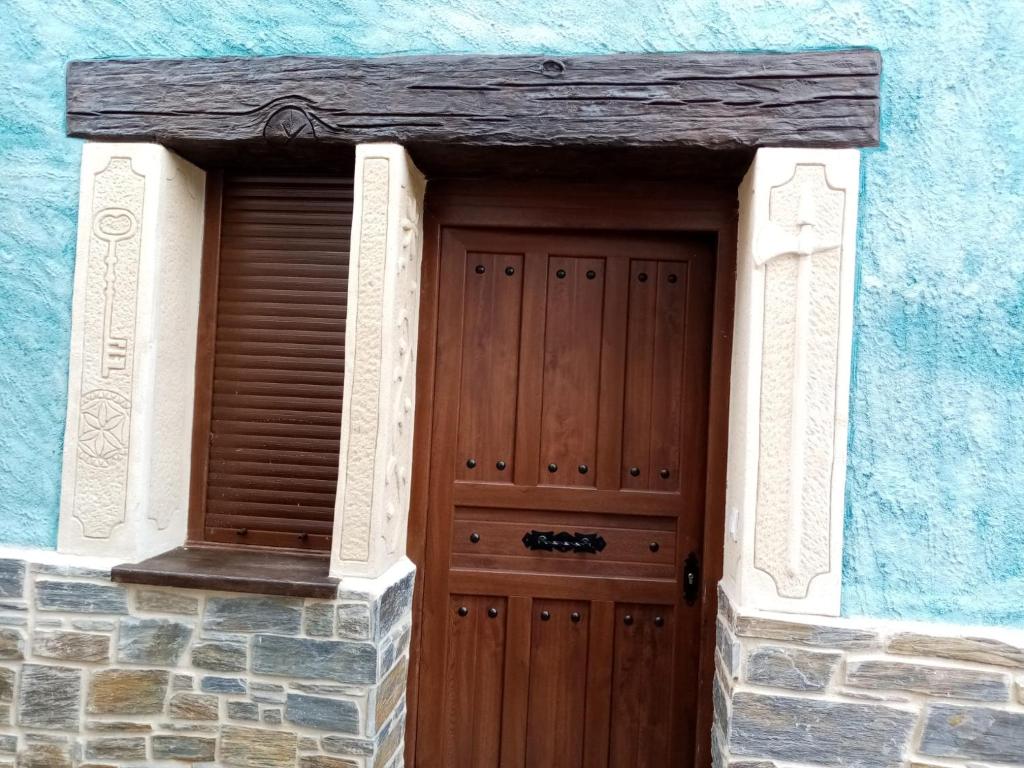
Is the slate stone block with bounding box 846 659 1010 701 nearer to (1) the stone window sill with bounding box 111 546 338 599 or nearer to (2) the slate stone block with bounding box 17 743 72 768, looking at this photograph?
(1) the stone window sill with bounding box 111 546 338 599

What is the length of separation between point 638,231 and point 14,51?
2.23 metres

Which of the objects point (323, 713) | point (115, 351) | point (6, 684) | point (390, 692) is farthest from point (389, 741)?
point (115, 351)

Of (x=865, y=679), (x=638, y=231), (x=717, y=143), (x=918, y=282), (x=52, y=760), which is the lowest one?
(x=52, y=760)

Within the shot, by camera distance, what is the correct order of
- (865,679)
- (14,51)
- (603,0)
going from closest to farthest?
(865,679) → (603,0) → (14,51)

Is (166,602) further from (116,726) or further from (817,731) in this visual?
(817,731)

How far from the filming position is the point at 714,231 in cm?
270

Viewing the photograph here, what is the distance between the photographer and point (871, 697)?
228 centimetres

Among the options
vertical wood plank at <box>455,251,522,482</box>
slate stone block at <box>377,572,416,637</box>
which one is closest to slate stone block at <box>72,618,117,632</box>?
slate stone block at <box>377,572,416,637</box>

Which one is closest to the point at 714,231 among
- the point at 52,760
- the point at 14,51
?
the point at 14,51

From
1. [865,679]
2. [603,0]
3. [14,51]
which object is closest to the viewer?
[865,679]

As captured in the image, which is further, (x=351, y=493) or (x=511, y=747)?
(x=511, y=747)

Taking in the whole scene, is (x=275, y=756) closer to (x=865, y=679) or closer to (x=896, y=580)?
(x=865, y=679)

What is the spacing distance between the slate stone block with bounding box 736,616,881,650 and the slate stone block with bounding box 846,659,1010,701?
62 mm

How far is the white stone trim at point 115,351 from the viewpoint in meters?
2.55
